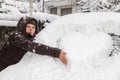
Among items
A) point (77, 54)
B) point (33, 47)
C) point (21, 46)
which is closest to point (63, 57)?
point (77, 54)

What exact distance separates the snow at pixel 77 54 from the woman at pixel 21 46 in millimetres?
96

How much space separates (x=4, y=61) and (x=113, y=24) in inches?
65.8

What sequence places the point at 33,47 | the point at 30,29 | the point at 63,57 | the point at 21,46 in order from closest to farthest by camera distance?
the point at 63,57, the point at 33,47, the point at 21,46, the point at 30,29

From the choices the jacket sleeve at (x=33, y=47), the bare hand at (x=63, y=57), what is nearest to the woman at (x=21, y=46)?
the jacket sleeve at (x=33, y=47)

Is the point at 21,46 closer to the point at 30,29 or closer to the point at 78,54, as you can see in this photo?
the point at 30,29

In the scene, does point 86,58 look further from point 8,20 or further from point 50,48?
point 8,20

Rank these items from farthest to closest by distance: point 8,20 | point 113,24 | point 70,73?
point 8,20 < point 113,24 < point 70,73

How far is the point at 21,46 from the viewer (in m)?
4.38

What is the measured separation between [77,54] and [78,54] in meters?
0.01

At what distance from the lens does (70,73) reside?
3816 millimetres

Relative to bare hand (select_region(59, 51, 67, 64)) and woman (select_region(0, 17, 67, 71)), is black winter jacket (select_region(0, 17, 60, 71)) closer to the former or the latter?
woman (select_region(0, 17, 67, 71))

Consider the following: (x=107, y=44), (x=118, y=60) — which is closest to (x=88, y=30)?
(x=107, y=44)

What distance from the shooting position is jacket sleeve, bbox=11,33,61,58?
4.09 metres

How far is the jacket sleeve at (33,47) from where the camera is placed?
13.4ft
